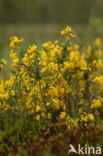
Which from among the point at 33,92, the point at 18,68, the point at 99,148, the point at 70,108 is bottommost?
the point at 99,148

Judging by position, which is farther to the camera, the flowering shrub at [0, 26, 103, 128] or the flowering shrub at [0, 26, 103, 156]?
the flowering shrub at [0, 26, 103, 128]

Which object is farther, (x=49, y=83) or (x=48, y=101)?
(x=48, y=101)

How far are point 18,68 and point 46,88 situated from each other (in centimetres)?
55

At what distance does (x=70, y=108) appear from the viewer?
3.60m

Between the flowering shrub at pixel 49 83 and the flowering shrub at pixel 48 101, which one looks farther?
the flowering shrub at pixel 49 83

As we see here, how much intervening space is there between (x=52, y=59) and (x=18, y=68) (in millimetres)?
516

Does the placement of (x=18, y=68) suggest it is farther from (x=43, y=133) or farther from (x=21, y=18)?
(x=21, y=18)

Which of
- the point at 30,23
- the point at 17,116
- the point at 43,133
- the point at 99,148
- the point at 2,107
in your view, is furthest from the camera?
the point at 30,23

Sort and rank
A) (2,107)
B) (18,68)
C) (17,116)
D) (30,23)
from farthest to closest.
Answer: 1. (30,23)
2. (17,116)
3. (2,107)
4. (18,68)

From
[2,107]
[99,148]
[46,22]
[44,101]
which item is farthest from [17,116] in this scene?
[46,22]

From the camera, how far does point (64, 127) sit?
9.43ft

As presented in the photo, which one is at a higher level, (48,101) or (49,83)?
(49,83)

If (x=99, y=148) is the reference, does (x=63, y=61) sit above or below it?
above

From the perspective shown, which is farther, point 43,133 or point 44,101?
point 44,101
